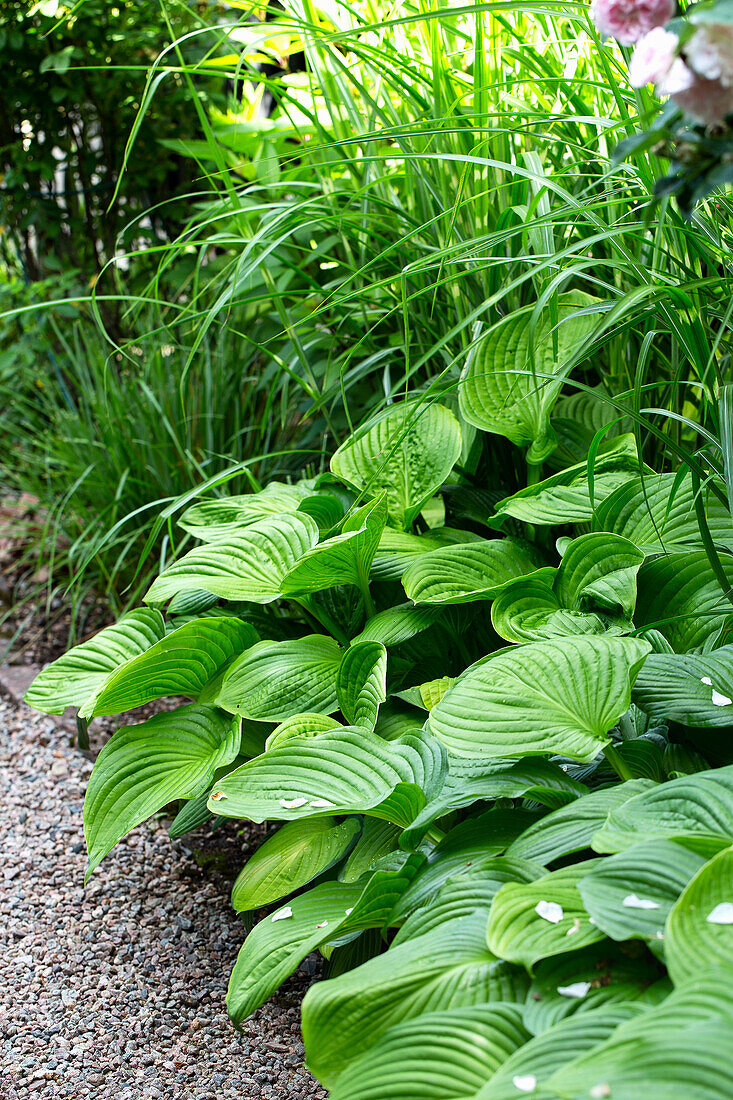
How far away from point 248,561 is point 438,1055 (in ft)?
2.42

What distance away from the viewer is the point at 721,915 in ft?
2.06

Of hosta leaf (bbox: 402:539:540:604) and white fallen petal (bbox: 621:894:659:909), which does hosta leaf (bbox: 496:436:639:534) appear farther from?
white fallen petal (bbox: 621:894:659:909)

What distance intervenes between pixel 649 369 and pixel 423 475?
41cm

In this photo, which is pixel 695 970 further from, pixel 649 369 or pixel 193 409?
Result: pixel 193 409

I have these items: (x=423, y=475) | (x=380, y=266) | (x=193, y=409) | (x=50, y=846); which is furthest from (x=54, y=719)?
(x=380, y=266)

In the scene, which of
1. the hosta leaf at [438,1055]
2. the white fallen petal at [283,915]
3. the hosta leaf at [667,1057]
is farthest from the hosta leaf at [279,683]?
the hosta leaf at [667,1057]

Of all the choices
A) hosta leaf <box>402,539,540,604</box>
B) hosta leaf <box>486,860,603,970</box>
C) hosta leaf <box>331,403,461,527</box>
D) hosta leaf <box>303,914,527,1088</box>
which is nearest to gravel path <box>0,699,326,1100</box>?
hosta leaf <box>303,914,527,1088</box>

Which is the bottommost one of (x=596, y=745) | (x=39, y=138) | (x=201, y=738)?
(x=201, y=738)

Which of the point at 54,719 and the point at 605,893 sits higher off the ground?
the point at 605,893

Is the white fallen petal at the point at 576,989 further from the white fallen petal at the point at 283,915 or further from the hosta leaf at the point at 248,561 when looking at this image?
the hosta leaf at the point at 248,561

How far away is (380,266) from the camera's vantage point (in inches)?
60.8

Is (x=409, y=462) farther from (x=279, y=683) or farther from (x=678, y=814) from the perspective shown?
(x=678, y=814)

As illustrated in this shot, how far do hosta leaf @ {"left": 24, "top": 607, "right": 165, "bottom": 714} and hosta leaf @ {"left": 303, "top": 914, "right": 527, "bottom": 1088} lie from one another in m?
0.66

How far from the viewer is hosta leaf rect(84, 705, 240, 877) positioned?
Result: 3.45 feet
